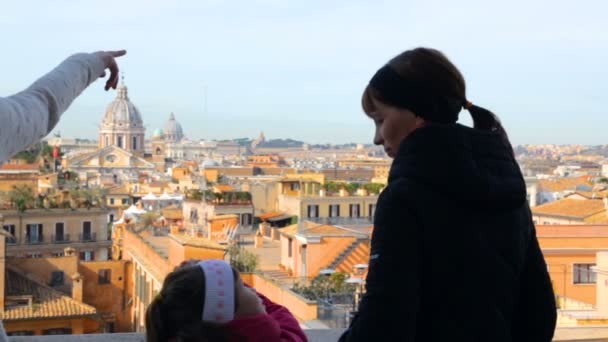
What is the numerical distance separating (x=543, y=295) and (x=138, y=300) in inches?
652

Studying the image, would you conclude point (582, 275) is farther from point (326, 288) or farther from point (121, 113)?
point (121, 113)

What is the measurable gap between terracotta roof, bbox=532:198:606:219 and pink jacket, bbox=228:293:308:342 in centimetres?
2068

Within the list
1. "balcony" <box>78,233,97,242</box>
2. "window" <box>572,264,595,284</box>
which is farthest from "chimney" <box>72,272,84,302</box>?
"window" <box>572,264,595,284</box>

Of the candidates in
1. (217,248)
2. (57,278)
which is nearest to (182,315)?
(217,248)

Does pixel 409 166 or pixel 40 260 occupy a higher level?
pixel 409 166

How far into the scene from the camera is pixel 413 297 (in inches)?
54.7

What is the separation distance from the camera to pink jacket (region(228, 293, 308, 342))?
1.42 metres

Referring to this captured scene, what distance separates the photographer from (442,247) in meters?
1.42

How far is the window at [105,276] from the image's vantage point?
712 inches

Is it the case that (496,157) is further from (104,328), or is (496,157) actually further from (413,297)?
(104,328)

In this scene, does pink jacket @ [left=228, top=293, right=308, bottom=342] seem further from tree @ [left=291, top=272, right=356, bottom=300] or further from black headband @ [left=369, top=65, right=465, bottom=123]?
tree @ [left=291, top=272, right=356, bottom=300]

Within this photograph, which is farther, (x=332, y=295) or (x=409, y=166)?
(x=332, y=295)

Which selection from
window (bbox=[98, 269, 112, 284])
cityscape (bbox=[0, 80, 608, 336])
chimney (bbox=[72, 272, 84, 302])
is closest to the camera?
cityscape (bbox=[0, 80, 608, 336])

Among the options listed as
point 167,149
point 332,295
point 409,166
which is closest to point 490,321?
point 409,166
